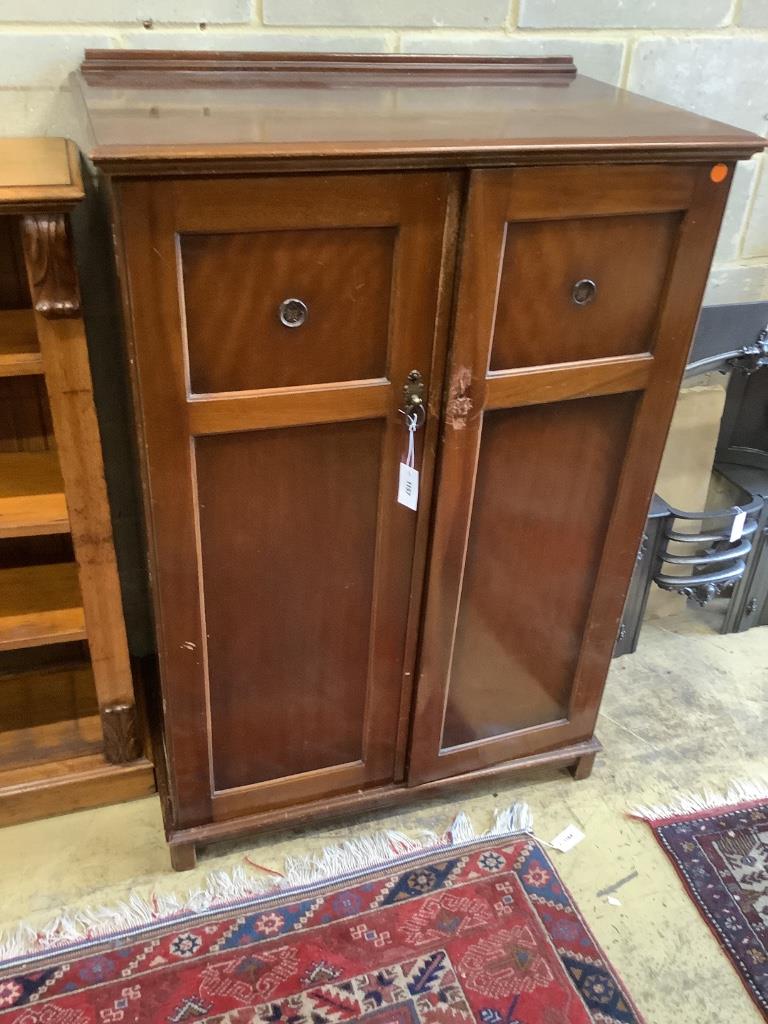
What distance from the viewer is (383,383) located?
1185 mm

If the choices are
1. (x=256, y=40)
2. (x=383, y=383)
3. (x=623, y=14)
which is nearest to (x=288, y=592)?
(x=383, y=383)

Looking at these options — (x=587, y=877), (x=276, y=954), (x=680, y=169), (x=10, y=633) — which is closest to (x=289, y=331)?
(x=680, y=169)

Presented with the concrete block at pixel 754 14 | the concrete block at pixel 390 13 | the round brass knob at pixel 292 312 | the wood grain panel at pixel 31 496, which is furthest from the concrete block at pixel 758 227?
the wood grain panel at pixel 31 496

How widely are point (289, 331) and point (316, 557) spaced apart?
14.1 inches

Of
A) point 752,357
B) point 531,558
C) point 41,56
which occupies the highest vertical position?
point 41,56

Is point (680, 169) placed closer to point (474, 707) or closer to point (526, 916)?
point (474, 707)

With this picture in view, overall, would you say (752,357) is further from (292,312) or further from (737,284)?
(292,312)

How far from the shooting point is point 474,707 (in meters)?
1.58

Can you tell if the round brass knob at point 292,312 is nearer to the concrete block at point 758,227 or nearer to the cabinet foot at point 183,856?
the cabinet foot at point 183,856

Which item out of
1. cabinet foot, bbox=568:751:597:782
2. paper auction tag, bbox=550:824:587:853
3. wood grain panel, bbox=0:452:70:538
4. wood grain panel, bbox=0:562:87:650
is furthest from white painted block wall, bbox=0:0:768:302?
paper auction tag, bbox=550:824:587:853

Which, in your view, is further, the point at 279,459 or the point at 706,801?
the point at 706,801

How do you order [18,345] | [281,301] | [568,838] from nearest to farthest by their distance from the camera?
[281,301] < [18,345] < [568,838]

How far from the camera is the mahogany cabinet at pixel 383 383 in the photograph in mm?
1056

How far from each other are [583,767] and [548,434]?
779mm
